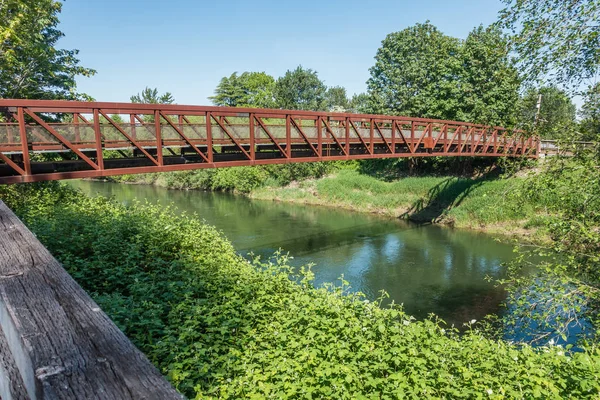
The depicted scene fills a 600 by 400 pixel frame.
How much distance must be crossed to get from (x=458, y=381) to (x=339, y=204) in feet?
104

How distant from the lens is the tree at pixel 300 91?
63969 mm

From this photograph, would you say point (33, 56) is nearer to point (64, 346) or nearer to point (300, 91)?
point (64, 346)

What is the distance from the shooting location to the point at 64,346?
1104 mm

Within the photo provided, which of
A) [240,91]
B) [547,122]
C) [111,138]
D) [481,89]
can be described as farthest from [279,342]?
[240,91]

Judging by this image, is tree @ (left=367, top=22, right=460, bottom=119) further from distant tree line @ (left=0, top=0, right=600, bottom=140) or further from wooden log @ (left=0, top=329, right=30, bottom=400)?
wooden log @ (left=0, top=329, right=30, bottom=400)

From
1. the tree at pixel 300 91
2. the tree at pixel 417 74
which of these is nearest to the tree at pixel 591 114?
the tree at pixel 417 74

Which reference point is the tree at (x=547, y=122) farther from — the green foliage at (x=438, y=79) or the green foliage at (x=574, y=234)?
the green foliage at (x=438, y=79)

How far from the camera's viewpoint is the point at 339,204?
122 ft

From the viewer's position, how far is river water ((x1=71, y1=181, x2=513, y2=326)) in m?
15.0

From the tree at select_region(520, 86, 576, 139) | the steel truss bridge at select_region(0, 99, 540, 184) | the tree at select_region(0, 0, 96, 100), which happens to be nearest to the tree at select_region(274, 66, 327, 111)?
the tree at select_region(0, 0, 96, 100)

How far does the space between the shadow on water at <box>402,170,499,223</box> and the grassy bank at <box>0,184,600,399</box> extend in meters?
23.9

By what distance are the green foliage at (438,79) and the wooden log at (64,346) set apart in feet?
109

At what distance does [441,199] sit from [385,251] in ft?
43.7

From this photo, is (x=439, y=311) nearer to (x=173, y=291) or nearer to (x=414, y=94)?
(x=173, y=291)
